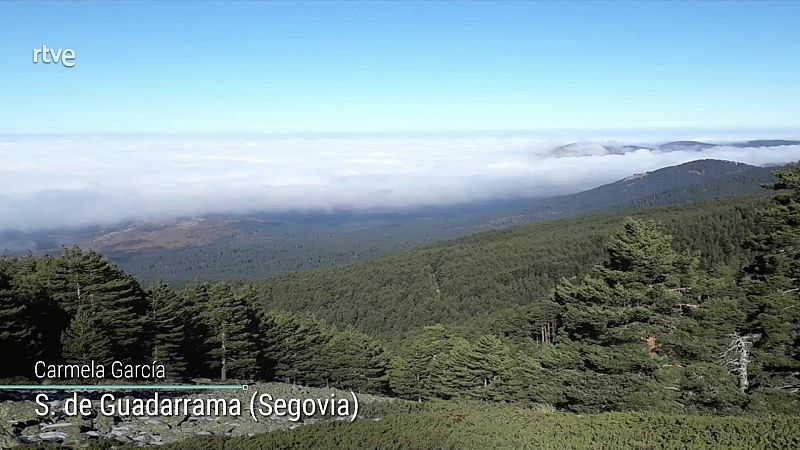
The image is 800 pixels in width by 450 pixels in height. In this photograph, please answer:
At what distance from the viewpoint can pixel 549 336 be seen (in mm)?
57125

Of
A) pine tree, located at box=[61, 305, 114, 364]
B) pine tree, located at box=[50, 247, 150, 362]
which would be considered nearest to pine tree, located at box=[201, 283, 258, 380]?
pine tree, located at box=[50, 247, 150, 362]

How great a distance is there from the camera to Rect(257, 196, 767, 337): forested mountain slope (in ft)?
390

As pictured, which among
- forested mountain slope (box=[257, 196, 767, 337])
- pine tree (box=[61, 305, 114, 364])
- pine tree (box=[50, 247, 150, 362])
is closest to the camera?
pine tree (box=[61, 305, 114, 364])

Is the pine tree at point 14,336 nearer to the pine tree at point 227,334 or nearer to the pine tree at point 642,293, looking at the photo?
the pine tree at point 227,334

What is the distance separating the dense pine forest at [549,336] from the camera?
22.4 m

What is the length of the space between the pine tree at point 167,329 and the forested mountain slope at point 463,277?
3178 inches

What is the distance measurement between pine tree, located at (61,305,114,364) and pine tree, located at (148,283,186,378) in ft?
18.7

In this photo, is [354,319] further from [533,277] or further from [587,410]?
[587,410]

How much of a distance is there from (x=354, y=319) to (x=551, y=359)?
100519 mm

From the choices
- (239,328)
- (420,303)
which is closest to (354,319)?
→ (420,303)

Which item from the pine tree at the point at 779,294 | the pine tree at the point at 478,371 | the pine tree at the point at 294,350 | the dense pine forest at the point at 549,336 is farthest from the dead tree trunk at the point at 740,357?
the pine tree at the point at 294,350

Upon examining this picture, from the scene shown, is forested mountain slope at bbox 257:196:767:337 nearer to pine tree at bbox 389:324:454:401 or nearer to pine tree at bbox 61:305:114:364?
pine tree at bbox 389:324:454:401

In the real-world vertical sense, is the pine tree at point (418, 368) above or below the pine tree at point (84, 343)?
below

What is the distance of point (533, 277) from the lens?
129m
